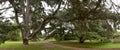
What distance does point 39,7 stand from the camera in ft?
65.8

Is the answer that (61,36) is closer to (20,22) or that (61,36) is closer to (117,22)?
(20,22)

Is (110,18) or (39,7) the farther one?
(39,7)

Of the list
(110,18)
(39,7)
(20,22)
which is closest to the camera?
(110,18)

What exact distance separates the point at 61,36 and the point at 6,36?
44.7 ft

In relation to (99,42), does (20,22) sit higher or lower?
higher

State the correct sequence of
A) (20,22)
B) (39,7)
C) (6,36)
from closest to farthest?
(6,36)
(39,7)
(20,22)

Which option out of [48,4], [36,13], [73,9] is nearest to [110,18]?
[73,9]

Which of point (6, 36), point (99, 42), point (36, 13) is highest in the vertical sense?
point (36, 13)

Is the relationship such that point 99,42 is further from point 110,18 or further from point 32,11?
point 110,18

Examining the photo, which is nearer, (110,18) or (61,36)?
(110,18)

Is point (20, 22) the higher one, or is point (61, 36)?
point (20, 22)

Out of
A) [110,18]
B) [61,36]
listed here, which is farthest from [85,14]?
[61,36]

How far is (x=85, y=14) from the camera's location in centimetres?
1384

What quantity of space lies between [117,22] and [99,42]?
61.2 ft
